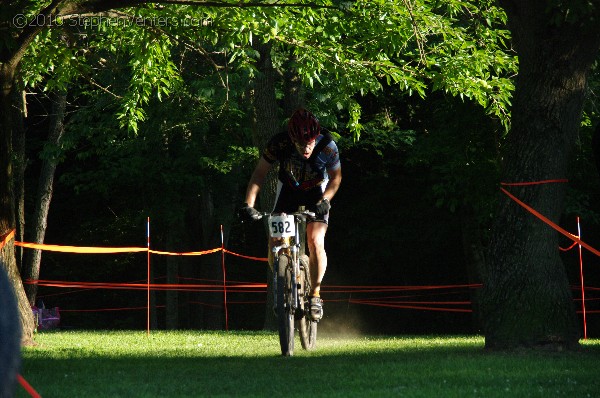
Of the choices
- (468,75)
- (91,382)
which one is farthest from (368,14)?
(91,382)

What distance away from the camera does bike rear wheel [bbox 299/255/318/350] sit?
381 inches

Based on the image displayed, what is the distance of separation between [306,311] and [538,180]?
93.8 inches

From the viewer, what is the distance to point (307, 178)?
9641mm

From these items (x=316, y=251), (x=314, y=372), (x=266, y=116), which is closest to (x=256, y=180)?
(x=316, y=251)

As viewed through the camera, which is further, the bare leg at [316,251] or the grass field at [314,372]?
the bare leg at [316,251]

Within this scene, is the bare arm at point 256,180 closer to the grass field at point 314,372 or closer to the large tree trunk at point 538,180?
the grass field at point 314,372

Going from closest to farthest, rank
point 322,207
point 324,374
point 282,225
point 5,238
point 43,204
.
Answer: point 324,374 → point 282,225 → point 322,207 → point 5,238 → point 43,204

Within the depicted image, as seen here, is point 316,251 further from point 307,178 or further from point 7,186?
point 7,186

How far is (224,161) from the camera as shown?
87.5ft

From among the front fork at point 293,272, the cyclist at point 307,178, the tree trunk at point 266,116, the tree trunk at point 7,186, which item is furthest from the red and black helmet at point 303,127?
the tree trunk at point 266,116

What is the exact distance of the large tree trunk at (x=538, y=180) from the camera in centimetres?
911

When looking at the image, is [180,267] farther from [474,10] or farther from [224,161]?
[474,10]

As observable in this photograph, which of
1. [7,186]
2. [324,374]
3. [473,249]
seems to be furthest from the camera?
[473,249]

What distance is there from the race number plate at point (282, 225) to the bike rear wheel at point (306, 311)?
0.60 meters
